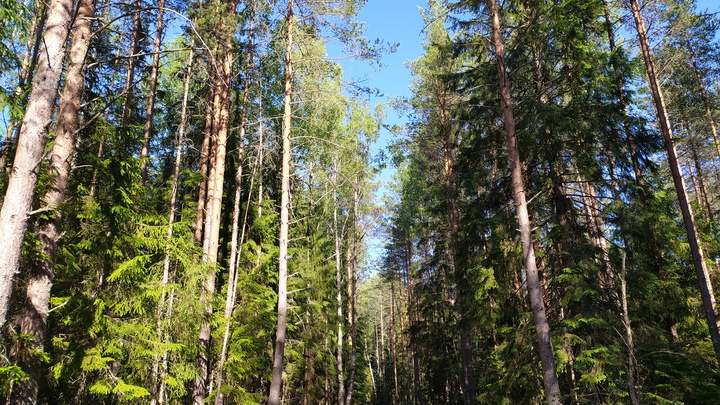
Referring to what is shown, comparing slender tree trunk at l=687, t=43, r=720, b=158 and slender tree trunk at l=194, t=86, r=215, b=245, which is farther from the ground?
slender tree trunk at l=687, t=43, r=720, b=158

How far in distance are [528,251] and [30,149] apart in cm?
891

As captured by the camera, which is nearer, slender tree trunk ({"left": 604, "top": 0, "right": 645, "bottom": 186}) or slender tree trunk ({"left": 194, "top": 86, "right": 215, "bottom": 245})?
slender tree trunk ({"left": 604, "top": 0, "right": 645, "bottom": 186})

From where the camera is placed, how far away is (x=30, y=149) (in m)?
4.43

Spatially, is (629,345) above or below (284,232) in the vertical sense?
below

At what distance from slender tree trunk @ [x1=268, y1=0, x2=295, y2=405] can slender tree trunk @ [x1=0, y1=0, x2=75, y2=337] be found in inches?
196

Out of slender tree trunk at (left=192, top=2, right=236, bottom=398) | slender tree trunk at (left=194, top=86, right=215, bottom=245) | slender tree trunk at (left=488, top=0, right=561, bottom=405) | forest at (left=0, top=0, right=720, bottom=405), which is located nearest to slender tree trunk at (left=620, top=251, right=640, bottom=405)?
forest at (left=0, top=0, right=720, bottom=405)

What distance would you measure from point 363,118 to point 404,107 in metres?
5.17

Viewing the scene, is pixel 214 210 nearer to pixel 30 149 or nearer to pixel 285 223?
pixel 285 223

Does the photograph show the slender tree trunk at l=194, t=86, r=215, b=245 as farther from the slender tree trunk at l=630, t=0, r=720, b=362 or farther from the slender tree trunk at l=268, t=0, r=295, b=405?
the slender tree trunk at l=630, t=0, r=720, b=362

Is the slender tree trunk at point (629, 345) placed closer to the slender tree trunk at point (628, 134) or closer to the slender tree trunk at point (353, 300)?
the slender tree trunk at point (628, 134)

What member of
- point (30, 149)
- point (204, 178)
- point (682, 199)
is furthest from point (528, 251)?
point (204, 178)

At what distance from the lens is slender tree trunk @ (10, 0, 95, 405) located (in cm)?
520

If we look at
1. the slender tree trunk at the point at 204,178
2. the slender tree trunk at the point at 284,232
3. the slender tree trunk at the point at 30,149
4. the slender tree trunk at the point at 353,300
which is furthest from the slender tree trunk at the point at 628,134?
the slender tree trunk at the point at 30,149

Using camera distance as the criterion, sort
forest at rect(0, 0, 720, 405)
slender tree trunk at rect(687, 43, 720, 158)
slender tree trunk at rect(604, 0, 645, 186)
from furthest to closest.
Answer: slender tree trunk at rect(687, 43, 720, 158) → slender tree trunk at rect(604, 0, 645, 186) → forest at rect(0, 0, 720, 405)
